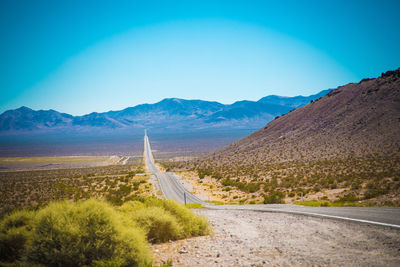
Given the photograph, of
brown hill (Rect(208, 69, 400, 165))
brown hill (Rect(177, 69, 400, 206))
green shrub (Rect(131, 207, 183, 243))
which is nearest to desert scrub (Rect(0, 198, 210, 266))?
green shrub (Rect(131, 207, 183, 243))

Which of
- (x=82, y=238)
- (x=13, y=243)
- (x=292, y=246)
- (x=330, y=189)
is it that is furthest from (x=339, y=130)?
(x=13, y=243)

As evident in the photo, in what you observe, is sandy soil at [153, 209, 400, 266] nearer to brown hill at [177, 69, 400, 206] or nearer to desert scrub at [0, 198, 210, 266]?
desert scrub at [0, 198, 210, 266]

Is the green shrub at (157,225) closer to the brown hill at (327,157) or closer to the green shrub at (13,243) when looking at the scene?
the green shrub at (13,243)

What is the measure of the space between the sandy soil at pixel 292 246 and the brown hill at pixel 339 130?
140ft

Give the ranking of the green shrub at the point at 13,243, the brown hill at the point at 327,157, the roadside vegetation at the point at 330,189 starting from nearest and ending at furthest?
the green shrub at the point at 13,243 < the roadside vegetation at the point at 330,189 < the brown hill at the point at 327,157

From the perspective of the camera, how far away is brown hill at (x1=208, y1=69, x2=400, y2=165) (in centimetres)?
5114

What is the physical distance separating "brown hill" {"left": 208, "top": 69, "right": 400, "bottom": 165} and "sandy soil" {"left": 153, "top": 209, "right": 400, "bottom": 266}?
140ft

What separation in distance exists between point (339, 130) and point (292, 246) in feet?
224

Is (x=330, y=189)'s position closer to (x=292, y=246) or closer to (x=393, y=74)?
(x=292, y=246)

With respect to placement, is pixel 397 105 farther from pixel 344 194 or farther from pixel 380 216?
pixel 380 216

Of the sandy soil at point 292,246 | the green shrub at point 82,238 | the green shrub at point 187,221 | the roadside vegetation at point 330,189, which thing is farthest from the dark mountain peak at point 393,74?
the green shrub at point 82,238

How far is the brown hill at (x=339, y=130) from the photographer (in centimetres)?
5114

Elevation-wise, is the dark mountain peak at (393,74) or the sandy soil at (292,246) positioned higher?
the dark mountain peak at (393,74)

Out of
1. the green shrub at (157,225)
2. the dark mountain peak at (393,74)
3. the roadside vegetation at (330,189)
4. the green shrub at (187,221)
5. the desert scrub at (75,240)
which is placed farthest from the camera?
the dark mountain peak at (393,74)
